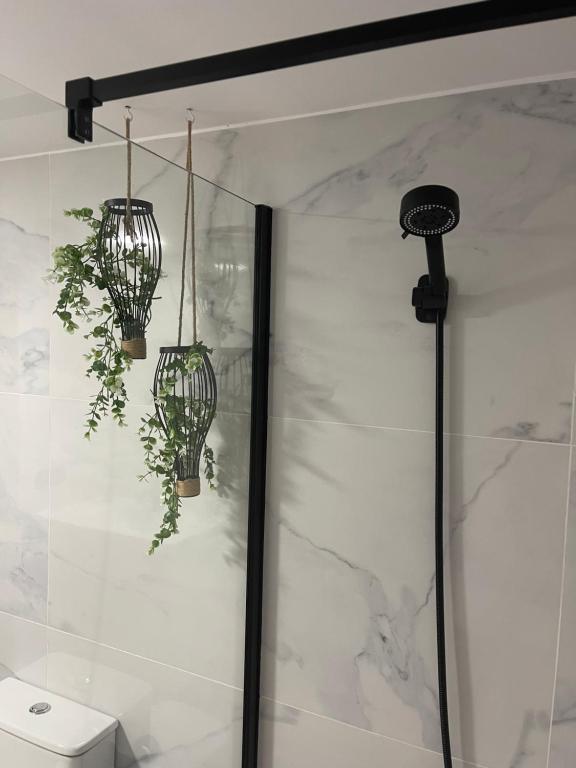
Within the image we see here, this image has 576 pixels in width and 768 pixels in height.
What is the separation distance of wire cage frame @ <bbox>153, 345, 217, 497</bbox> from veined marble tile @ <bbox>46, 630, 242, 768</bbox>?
34cm

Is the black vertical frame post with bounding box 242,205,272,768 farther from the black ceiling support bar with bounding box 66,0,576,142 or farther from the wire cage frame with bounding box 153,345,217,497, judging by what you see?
the black ceiling support bar with bounding box 66,0,576,142

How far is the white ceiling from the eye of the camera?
0.99 m

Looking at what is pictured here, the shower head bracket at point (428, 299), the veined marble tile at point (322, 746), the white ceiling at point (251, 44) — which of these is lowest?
the veined marble tile at point (322, 746)

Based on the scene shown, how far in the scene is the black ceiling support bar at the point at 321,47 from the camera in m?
0.73

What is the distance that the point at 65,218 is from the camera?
2.97 feet

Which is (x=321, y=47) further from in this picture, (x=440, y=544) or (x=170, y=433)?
(x=440, y=544)

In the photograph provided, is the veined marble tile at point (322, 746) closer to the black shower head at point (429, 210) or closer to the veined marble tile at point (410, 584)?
the veined marble tile at point (410, 584)

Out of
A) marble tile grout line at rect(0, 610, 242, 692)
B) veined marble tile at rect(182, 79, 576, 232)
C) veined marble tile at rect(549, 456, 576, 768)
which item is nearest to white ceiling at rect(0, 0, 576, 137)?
veined marble tile at rect(182, 79, 576, 232)

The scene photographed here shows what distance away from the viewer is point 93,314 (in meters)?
0.96

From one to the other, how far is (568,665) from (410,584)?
1.05 ft

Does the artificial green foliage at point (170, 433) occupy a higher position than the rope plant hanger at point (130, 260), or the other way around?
the rope plant hanger at point (130, 260)

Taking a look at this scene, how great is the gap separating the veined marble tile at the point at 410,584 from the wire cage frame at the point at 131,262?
0.50 meters

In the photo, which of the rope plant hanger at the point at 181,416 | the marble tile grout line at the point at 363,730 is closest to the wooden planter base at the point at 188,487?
the rope plant hanger at the point at 181,416

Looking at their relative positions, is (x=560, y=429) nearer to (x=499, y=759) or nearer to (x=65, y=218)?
(x=499, y=759)
